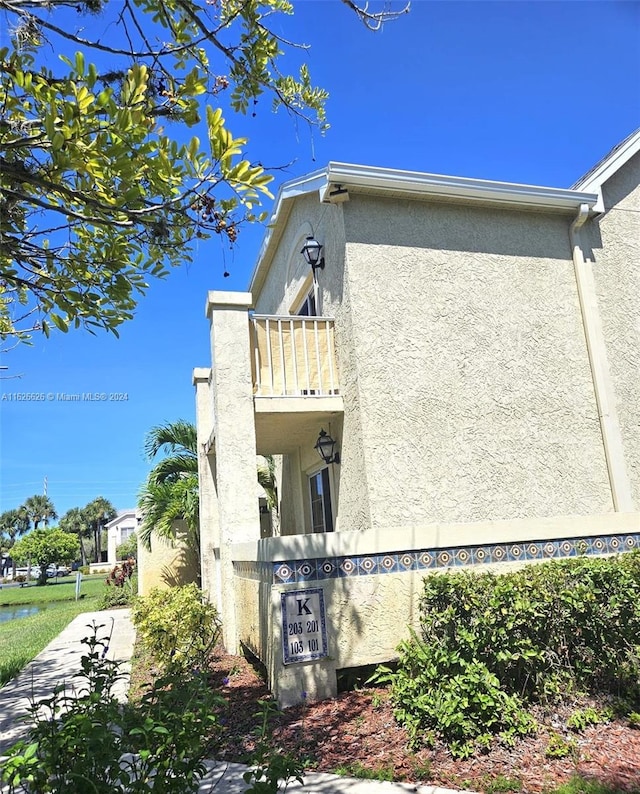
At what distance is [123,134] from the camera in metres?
3.48

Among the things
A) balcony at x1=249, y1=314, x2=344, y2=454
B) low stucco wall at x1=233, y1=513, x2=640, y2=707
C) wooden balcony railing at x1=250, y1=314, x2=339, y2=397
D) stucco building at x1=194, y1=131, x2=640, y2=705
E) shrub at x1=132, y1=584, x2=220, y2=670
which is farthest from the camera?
wooden balcony railing at x1=250, y1=314, x2=339, y2=397

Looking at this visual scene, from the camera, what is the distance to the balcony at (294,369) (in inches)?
327

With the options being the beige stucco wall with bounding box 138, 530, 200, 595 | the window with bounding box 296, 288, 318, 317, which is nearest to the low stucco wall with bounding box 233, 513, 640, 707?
the window with bounding box 296, 288, 318, 317

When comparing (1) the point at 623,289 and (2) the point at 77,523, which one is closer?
(1) the point at 623,289

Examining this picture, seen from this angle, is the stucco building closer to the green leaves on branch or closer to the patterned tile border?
the patterned tile border

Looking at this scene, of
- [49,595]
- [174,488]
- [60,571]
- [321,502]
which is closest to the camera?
[321,502]

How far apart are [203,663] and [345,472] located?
10.2 ft

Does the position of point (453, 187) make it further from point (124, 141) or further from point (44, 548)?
point (44, 548)

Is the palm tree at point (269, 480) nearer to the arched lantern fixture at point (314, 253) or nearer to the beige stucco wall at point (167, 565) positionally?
the beige stucco wall at point (167, 565)

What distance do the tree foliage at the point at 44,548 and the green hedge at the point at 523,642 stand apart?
161 ft

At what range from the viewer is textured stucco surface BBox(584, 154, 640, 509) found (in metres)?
8.74

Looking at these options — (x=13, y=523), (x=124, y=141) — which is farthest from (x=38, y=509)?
(x=124, y=141)

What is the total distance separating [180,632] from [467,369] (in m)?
4.97

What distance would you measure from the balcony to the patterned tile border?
96.7 inches
